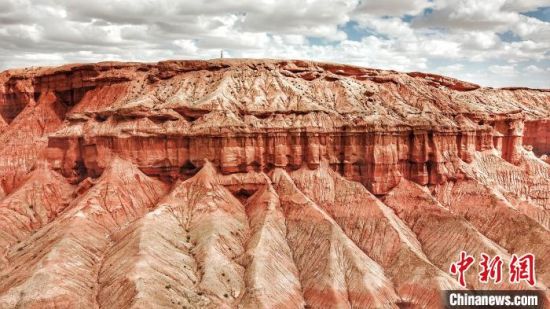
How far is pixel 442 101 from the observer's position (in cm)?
7475

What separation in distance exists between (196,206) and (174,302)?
16.2 m

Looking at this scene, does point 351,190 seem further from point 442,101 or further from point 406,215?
point 442,101

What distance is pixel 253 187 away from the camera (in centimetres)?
6450

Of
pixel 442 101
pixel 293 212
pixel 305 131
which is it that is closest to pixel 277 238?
pixel 293 212

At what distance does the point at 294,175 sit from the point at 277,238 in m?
10.5

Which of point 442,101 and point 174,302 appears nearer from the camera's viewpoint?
point 174,302

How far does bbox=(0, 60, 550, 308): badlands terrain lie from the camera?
5060 centimetres

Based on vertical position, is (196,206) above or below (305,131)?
below

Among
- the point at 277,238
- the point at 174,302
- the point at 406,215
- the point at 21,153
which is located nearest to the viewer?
the point at 174,302

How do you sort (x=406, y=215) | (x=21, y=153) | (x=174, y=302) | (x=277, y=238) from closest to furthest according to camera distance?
1. (x=174, y=302)
2. (x=277, y=238)
3. (x=406, y=215)
4. (x=21, y=153)

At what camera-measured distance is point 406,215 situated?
62.8m

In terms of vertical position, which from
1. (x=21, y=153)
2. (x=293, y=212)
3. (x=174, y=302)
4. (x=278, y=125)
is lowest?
(x=174, y=302)

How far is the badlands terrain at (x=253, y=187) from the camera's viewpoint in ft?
166

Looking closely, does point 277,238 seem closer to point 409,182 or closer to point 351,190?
point 351,190
